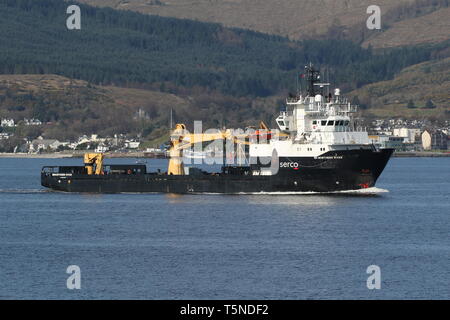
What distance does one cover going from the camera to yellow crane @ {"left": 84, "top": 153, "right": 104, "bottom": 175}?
88.2m

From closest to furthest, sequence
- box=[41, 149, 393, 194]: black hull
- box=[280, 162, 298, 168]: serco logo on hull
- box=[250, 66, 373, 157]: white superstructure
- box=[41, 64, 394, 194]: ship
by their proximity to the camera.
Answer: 1. box=[41, 149, 393, 194]: black hull
2. box=[41, 64, 394, 194]: ship
3. box=[280, 162, 298, 168]: serco logo on hull
4. box=[250, 66, 373, 157]: white superstructure

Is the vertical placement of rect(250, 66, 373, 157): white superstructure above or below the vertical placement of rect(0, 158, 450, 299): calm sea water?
above

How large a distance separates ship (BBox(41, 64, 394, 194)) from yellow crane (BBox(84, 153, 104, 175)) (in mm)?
2176

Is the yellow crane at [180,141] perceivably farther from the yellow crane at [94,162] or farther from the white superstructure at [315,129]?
the yellow crane at [94,162]

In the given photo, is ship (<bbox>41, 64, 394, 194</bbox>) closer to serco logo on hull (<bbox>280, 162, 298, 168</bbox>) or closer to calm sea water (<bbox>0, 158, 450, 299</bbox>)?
serco logo on hull (<bbox>280, 162, 298, 168</bbox>)

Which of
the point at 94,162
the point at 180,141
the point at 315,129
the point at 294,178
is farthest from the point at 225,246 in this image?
the point at 94,162

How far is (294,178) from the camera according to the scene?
3115 inches

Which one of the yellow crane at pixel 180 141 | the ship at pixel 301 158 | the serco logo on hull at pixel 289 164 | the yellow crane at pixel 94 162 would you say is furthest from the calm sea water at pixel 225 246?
the yellow crane at pixel 94 162

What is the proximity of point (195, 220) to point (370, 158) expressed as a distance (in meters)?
18.1

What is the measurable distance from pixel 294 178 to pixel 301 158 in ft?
5.99

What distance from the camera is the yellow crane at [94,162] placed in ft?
289

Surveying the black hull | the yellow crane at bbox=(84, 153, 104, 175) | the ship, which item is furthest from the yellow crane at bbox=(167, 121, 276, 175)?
the yellow crane at bbox=(84, 153, 104, 175)

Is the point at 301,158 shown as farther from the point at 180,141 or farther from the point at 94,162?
the point at 94,162
